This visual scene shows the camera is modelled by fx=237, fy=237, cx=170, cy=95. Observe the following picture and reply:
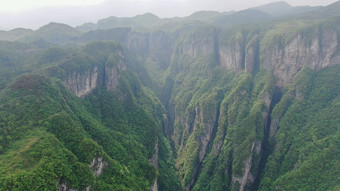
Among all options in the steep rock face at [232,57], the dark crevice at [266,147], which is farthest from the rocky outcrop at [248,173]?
the steep rock face at [232,57]

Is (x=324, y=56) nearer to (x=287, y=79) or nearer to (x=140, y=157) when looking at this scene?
(x=287, y=79)

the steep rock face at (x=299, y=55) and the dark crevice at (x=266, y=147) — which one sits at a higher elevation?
the steep rock face at (x=299, y=55)

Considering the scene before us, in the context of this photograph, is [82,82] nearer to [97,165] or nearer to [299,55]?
[97,165]

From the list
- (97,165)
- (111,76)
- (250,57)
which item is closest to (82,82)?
(111,76)

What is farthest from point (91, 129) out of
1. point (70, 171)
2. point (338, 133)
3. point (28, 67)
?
point (338, 133)

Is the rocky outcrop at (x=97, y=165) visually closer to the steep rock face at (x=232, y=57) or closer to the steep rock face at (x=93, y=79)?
the steep rock face at (x=93, y=79)

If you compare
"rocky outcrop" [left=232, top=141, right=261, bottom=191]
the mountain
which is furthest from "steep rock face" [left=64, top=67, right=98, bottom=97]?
"rocky outcrop" [left=232, top=141, right=261, bottom=191]

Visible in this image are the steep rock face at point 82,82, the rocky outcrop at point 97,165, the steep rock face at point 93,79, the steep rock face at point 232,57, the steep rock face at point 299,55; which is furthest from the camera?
the steep rock face at point 232,57
